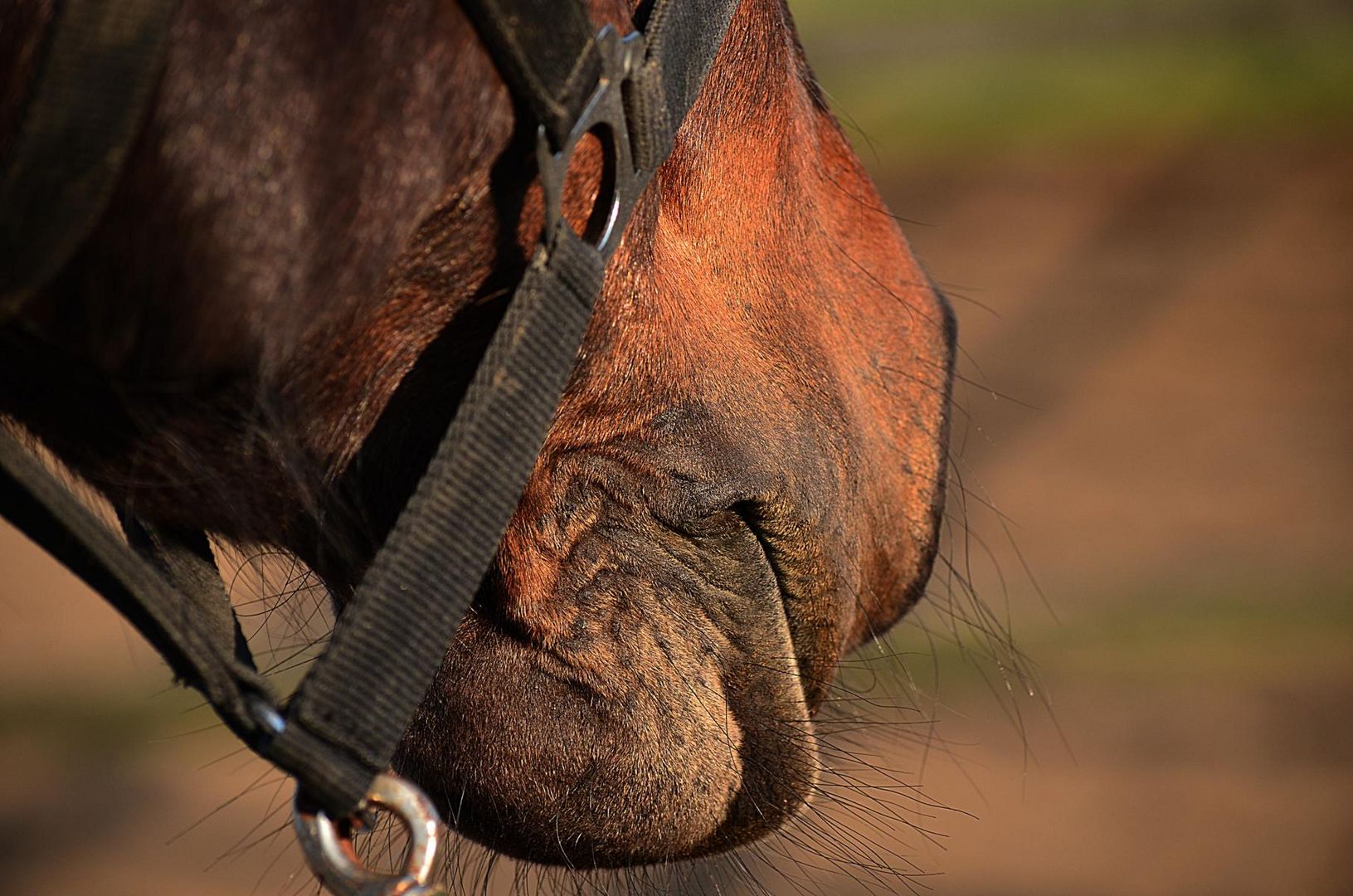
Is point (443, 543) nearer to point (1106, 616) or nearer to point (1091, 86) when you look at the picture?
point (1106, 616)

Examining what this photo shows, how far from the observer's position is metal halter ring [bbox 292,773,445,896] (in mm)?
669

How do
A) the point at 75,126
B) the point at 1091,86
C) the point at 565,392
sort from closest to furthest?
the point at 75,126
the point at 565,392
the point at 1091,86

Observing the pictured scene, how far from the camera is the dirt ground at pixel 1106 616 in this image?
255cm

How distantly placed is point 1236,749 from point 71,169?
270cm

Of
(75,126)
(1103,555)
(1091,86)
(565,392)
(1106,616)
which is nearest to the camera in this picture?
(75,126)

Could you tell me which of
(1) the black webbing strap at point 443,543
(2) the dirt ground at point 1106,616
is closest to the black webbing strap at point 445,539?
(1) the black webbing strap at point 443,543

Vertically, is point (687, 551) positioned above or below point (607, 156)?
below

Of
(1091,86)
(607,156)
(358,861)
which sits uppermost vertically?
(607,156)

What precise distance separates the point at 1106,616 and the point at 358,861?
8.78ft

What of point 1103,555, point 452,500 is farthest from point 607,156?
point 1103,555

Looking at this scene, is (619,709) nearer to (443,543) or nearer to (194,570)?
(443,543)

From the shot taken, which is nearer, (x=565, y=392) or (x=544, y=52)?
(x=544, y=52)

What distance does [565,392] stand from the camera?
781 millimetres

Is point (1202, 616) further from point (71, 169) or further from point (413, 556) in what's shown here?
point (71, 169)
